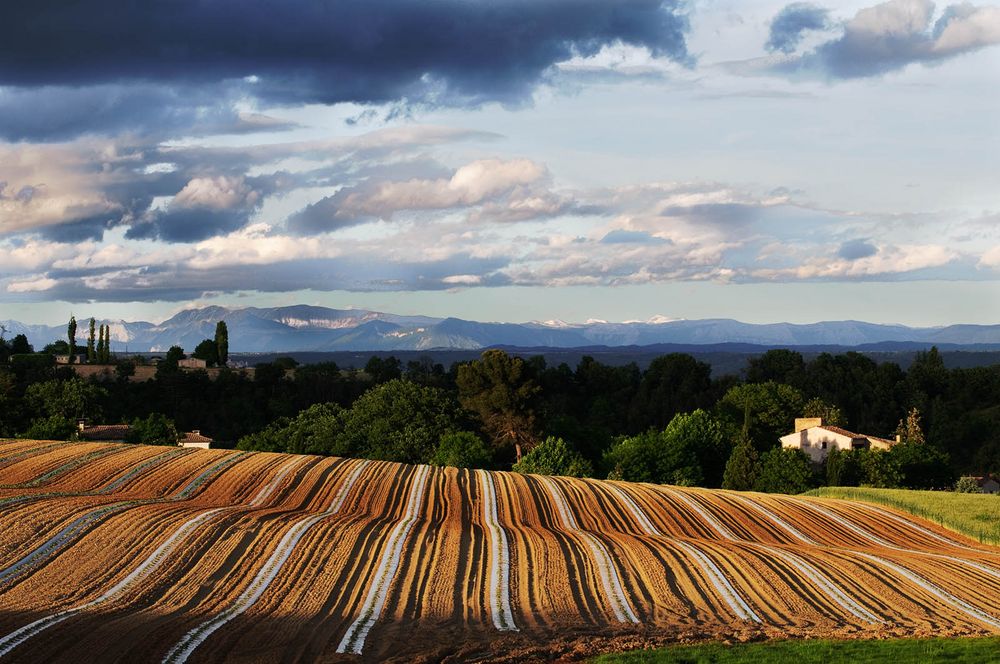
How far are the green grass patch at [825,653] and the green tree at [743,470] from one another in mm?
47509

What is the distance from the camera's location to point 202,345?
164 metres

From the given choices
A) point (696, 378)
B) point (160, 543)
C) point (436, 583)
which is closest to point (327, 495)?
point (160, 543)

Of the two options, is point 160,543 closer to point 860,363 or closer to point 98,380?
point 98,380

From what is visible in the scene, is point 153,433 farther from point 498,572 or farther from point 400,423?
point 498,572

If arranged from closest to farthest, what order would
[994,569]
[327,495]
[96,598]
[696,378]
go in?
[96,598] < [994,569] < [327,495] < [696,378]

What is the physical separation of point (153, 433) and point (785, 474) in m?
48.2

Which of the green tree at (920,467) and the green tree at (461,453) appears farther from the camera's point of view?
the green tree at (461,453)

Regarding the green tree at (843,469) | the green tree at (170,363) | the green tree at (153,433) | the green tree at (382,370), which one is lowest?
the green tree at (843,469)

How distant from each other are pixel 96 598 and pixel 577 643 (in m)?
12.3

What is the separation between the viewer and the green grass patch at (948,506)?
1885 inches

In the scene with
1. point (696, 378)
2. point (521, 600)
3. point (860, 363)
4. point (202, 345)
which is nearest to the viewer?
point (521, 600)

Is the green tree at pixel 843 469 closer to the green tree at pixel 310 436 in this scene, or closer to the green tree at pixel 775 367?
the green tree at pixel 310 436

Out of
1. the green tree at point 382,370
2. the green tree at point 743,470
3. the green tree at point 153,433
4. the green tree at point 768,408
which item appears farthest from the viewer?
the green tree at point 382,370

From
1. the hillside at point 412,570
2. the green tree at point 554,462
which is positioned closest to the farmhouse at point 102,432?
the green tree at point 554,462
